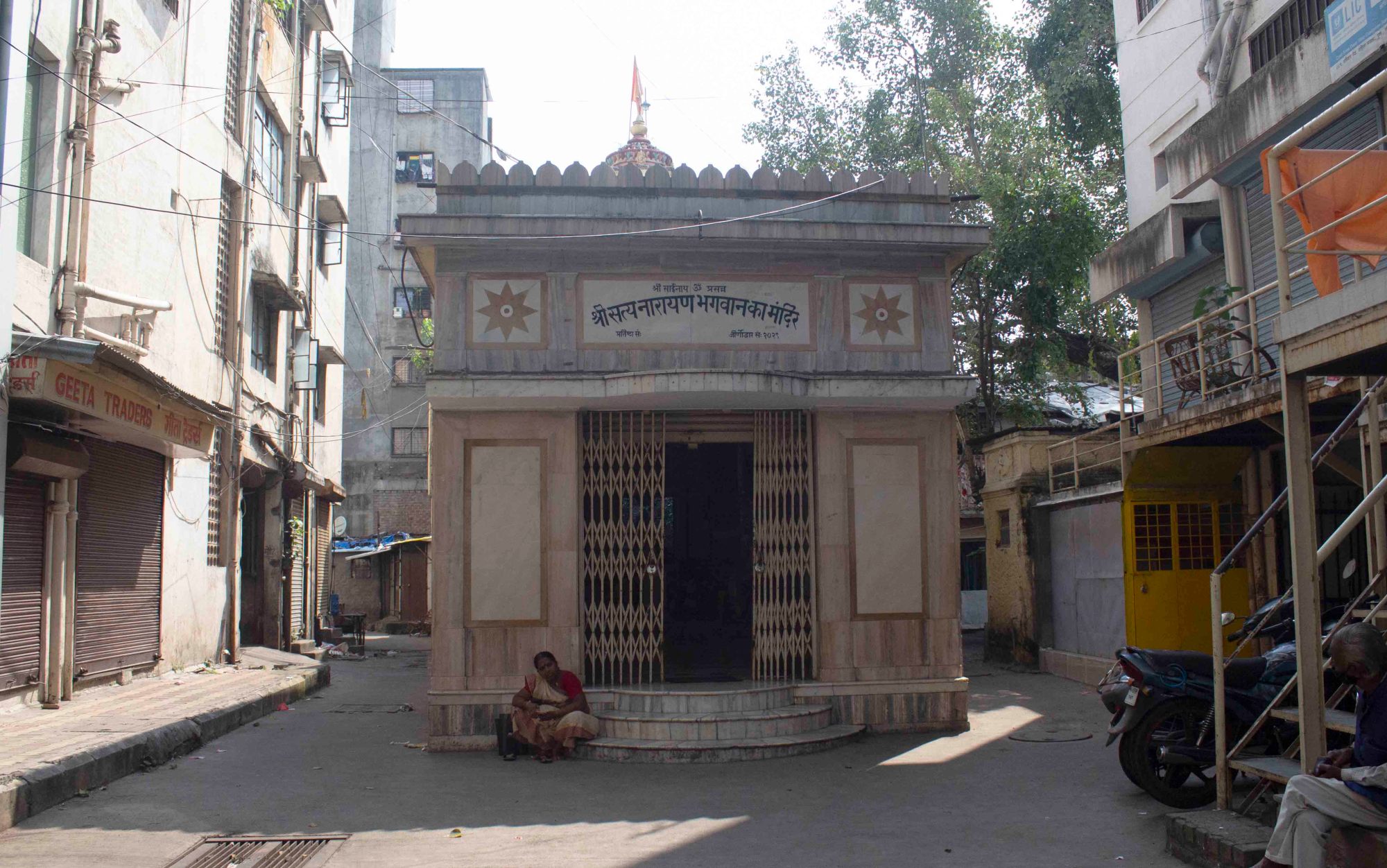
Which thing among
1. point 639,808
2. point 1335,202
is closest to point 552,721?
point 639,808

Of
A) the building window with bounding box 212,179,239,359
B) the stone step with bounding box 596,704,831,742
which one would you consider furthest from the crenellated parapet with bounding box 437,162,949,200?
the building window with bounding box 212,179,239,359

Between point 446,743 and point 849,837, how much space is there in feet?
14.8

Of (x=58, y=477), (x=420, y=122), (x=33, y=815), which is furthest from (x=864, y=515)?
(x=420, y=122)

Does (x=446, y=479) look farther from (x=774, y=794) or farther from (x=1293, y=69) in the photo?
(x=1293, y=69)

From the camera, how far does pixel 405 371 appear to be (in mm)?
36500

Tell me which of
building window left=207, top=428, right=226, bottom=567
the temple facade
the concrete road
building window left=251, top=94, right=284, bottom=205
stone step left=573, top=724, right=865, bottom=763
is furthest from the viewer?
building window left=251, top=94, right=284, bottom=205

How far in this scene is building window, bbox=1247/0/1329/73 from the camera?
42.6 feet

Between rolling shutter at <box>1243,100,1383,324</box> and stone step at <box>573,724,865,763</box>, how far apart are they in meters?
7.63

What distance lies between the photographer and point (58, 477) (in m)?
11.2

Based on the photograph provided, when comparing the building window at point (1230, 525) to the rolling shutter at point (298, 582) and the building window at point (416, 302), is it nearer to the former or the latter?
the rolling shutter at point (298, 582)

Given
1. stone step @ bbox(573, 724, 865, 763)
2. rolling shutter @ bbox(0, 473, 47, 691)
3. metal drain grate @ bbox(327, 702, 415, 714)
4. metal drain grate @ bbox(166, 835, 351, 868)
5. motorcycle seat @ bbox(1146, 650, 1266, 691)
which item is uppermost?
rolling shutter @ bbox(0, 473, 47, 691)

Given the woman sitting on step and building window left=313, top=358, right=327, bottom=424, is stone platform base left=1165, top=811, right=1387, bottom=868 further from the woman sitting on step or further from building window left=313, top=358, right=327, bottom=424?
building window left=313, top=358, right=327, bottom=424

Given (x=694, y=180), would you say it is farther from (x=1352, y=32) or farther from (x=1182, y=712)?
(x=1352, y=32)

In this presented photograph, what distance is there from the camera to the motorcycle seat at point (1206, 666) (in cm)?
743
